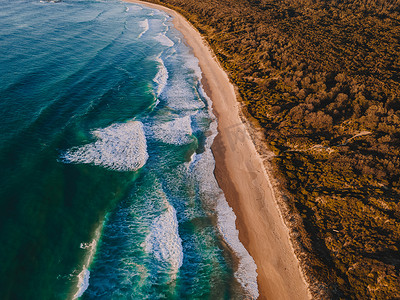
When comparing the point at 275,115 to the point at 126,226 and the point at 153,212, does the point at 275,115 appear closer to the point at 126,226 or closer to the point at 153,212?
the point at 153,212

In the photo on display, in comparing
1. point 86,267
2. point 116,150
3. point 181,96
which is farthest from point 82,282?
point 181,96

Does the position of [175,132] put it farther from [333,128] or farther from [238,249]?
[333,128]

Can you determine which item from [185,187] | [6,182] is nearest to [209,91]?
[185,187]

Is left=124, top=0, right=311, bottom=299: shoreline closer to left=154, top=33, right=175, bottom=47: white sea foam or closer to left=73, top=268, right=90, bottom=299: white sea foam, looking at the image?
left=73, top=268, right=90, bottom=299: white sea foam

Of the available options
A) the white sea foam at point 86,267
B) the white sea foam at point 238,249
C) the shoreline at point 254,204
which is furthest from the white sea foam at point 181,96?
the white sea foam at point 86,267

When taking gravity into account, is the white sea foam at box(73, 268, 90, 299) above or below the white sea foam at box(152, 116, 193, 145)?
below

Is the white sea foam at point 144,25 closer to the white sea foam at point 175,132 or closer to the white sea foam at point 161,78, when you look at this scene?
the white sea foam at point 161,78

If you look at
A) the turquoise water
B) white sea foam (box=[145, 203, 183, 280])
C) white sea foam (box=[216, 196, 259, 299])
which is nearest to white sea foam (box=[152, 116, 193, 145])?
the turquoise water
